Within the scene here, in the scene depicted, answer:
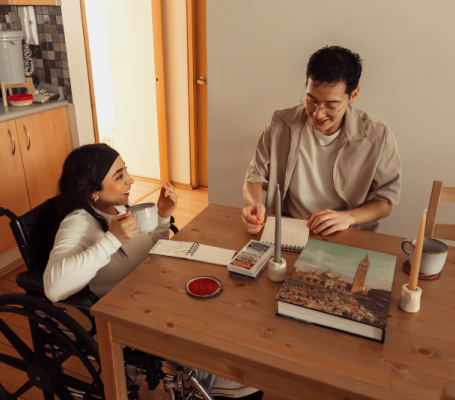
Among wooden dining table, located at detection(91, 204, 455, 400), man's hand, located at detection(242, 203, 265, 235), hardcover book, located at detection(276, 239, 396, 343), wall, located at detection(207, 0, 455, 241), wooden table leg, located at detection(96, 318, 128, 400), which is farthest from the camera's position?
wall, located at detection(207, 0, 455, 241)

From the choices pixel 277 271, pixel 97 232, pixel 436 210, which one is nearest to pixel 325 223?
pixel 277 271

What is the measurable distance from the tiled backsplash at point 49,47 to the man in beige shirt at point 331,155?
1.80 meters

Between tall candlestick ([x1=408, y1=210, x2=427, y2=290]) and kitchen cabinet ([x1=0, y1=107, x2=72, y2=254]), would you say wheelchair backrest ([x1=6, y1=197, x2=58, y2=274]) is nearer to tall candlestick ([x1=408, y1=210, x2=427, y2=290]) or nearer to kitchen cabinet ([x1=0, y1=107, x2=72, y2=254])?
tall candlestick ([x1=408, y1=210, x2=427, y2=290])

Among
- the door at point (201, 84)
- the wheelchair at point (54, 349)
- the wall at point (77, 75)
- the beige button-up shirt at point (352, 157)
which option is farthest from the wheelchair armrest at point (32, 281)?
the door at point (201, 84)

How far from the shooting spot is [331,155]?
1721 mm

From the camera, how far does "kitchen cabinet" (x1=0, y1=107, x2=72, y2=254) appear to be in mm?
2469

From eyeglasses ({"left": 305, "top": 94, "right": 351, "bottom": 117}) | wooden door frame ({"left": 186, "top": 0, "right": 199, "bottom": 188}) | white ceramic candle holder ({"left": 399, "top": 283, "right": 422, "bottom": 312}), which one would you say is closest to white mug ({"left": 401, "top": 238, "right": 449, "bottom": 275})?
white ceramic candle holder ({"left": 399, "top": 283, "right": 422, "bottom": 312})

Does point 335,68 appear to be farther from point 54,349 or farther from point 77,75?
point 77,75

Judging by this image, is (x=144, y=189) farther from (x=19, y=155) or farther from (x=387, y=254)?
(x=387, y=254)

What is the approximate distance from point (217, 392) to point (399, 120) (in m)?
1.59

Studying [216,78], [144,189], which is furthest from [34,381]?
[144,189]

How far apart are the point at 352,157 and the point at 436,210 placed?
0.37 m

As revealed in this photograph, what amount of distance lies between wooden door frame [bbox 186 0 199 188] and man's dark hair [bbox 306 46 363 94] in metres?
2.08

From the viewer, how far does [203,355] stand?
95cm
